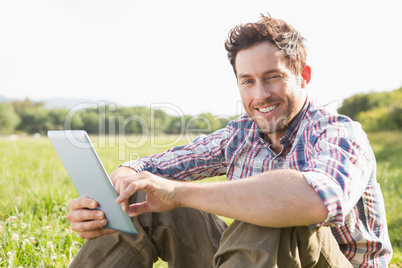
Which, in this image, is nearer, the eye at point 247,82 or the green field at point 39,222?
the eye at point 247,82

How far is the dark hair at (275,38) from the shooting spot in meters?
2.30

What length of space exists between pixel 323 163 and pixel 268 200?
264 mm

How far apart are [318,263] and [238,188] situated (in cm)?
42

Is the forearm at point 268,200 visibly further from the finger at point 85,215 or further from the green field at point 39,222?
Result: the green field at point 39,222

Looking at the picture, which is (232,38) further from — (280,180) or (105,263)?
(105,263)

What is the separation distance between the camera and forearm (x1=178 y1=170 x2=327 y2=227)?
4.36 ft

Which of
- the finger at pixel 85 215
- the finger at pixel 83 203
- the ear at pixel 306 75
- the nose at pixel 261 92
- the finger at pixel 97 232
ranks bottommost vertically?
the finger at pixel 97 232

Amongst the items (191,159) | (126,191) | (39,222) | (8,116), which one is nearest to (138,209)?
(126,191)

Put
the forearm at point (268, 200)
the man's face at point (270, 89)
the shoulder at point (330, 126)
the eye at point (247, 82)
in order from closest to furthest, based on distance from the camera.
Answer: the forearm at point (268, 200), the shoulder at point (330, 126), the man's face at point (270, 89), the eye at point (247, 82)

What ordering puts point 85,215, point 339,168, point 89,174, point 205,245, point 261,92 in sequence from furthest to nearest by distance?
point 261,92 → point 205,245 → point 85,215 → point 89,174 → point 339,168

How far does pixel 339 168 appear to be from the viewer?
4.73 ft

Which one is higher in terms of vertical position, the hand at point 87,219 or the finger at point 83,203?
the finger at point 83,203

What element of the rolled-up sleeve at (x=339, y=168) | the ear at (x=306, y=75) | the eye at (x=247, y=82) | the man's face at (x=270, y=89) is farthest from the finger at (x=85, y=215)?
the ear at (x=306, y=75)

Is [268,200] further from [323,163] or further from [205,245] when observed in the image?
[205,245]
